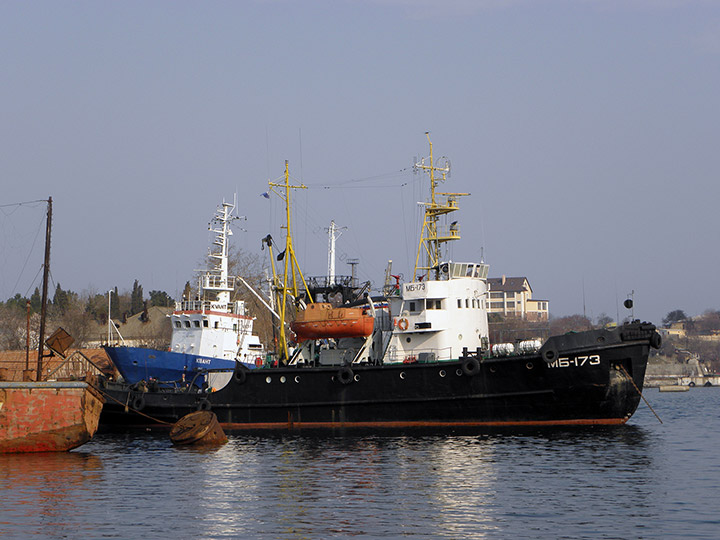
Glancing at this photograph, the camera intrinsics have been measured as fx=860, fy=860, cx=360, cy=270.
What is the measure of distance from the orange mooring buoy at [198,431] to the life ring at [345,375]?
15.7ft

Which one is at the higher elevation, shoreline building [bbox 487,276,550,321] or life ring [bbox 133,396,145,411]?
shoreline building [bbox 487,276,550,321]

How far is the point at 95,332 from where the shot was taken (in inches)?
3469

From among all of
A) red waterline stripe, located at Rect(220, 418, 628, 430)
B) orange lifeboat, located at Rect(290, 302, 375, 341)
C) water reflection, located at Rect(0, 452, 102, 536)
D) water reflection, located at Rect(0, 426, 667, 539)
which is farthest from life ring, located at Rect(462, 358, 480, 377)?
water reflection, located at Rect(0, 452, 102, 536)

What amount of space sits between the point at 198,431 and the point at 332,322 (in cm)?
709

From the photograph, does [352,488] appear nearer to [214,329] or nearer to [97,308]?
[214,329]

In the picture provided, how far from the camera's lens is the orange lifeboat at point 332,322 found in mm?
34125

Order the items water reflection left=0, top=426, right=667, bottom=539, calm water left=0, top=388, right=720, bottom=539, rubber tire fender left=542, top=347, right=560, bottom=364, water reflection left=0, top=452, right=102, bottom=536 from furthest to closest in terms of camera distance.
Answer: rubber tire fender left=542, top=347, right=560, bottom=364 → water reflection left=0, top=452, right=102, bottom=536 → water reflection left=0, top=426, right=667, bottom=539 → calm water left=0, top=388, right=720, bottom=539

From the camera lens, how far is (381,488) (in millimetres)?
19938

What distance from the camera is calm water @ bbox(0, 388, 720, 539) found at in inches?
621

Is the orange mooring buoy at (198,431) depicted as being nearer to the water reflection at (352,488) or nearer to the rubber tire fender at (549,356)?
the water reflection at (352,488)

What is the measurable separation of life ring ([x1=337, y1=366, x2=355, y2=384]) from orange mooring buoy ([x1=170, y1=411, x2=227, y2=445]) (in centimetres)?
477

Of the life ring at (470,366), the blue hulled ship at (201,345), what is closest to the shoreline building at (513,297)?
the blue hulled ship at (201,345)

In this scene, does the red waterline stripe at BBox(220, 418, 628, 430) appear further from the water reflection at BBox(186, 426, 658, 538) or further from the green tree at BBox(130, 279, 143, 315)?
the green tree at BBox(130, 279, 143, 315)

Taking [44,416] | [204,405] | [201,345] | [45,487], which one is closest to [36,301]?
[201,345]
